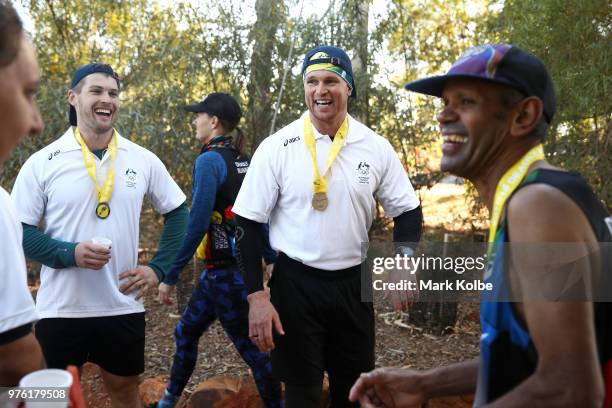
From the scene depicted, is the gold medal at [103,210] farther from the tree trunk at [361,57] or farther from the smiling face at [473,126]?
the tree trunk at [361,57]

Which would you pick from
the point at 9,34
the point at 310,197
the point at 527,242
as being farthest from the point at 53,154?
the point at 527,242

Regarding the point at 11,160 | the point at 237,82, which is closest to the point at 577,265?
the point at 237,82

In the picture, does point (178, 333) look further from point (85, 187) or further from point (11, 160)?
point (11, 160)

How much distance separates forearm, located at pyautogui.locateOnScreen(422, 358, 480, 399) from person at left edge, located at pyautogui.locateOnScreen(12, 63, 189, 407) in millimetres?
2102

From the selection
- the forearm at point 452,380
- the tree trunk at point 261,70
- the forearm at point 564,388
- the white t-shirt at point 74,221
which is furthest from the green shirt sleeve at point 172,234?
the tree trunk at point 261,70

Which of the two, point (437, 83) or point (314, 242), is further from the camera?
point (314, 242)

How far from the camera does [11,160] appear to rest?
7.37 meters

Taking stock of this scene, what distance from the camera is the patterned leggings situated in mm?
4562

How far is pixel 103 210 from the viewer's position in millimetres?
3818

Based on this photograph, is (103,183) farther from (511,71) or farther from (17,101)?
(511,71)

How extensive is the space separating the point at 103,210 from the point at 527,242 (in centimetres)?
282

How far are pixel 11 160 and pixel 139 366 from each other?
174 inches

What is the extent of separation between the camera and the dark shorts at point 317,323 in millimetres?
3711

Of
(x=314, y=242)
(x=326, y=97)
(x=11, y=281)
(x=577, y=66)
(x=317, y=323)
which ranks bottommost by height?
(x=317, y=323)
